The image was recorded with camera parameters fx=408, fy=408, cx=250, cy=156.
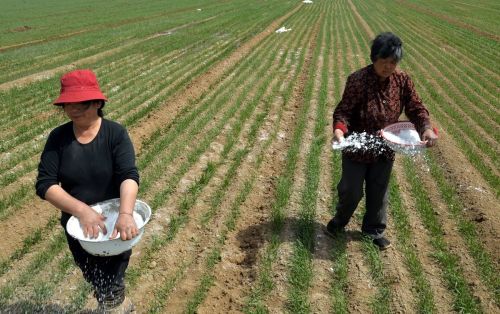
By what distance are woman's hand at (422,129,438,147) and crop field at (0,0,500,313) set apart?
1.30 m

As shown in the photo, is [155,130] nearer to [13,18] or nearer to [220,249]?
[220,249]

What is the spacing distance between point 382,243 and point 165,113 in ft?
20.0

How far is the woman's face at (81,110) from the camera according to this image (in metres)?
2.53

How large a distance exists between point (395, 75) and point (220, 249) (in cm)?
257

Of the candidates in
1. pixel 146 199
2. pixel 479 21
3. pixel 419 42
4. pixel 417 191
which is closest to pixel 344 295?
pixel 417 191

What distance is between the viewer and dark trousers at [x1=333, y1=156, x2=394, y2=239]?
13.1 feet

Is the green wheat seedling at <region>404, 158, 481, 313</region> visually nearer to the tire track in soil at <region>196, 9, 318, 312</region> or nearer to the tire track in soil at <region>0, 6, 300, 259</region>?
the tire track in soil at <region>196, 9, 318, 312</region>

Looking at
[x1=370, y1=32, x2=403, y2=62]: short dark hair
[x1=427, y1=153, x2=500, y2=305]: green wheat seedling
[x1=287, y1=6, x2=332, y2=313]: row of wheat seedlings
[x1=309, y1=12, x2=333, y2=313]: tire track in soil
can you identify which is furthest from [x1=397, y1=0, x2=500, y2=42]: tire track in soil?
[x1=370, y1=32, x2=403, y2=62]: short dark hair

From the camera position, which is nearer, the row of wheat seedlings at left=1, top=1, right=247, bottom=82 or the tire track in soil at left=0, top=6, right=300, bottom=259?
the tire track in soil at left=0, top=6, right=300, bottom=259

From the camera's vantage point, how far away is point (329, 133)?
7.85 m

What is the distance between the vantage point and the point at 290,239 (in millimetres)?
4633

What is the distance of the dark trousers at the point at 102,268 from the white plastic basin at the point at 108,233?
11.8 inches

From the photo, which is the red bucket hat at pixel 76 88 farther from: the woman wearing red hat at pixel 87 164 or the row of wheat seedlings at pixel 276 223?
the row of wheat seedlings at pixel 276 223

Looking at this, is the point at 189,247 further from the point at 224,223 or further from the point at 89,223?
the point at 89,223
